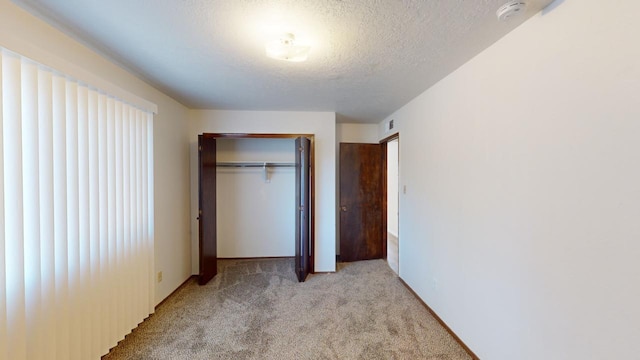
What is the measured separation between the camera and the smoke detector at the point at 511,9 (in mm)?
1368

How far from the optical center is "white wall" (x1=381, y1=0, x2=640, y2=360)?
109 centimetres

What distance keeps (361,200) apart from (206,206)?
7.89ft

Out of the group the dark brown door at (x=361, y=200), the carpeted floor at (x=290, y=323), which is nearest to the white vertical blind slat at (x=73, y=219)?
the carpeted floor at (x=290, y=323)

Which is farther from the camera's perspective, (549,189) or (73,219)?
(73,219)

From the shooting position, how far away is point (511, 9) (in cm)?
139

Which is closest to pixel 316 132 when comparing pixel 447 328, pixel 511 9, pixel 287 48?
pixel 287 48

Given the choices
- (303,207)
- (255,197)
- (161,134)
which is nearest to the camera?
(161,134)

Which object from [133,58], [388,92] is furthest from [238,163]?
[388,92]

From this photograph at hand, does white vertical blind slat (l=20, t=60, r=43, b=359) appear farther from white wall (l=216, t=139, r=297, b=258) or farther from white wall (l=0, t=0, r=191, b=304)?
white wall (l=216, t=139, r=297, b=258)

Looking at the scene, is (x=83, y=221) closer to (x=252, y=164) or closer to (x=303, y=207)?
(x=303, y=207)

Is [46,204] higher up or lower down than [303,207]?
higher up

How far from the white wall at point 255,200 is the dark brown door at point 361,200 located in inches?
34.4

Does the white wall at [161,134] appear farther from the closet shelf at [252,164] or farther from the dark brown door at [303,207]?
the dark brown door at [303,207]

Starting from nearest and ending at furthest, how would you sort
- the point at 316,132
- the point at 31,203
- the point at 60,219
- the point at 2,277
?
the point at 2,277 < the point at 31,203 < the point at 60,219 < the point at 316,132
